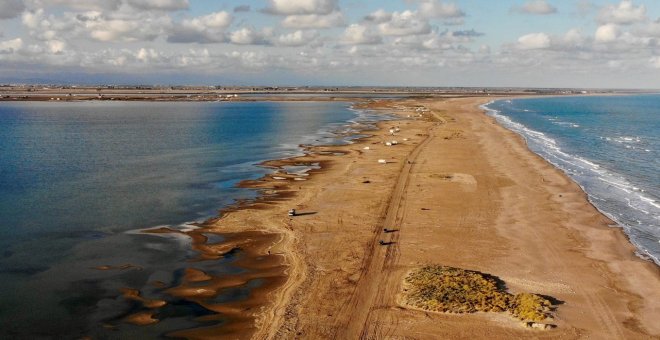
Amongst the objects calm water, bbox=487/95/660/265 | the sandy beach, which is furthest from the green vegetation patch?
calm water, bbox=487/95/660/265

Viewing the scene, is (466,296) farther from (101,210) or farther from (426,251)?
(101,210)

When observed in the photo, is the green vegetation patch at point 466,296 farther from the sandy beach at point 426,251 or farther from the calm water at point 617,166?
the calm water at point 617,166

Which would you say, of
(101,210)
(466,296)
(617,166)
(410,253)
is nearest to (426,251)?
(410,253)

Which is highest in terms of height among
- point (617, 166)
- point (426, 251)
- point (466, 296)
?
point (617, 166)

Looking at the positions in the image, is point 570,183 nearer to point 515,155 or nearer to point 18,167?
point 515,155

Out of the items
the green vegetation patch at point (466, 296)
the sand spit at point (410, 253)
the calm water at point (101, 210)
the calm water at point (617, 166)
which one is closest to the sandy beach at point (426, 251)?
the sand spit at point (410, 253)
